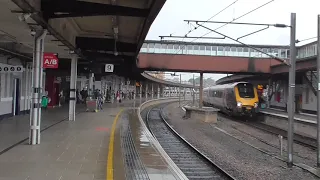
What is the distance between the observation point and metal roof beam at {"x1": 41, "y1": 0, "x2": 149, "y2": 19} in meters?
9.86

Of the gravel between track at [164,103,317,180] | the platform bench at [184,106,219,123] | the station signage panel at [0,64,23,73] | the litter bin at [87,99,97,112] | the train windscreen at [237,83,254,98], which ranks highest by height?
the station signage panel at [0,64,23,73]

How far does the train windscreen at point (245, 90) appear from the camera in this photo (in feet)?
98.4

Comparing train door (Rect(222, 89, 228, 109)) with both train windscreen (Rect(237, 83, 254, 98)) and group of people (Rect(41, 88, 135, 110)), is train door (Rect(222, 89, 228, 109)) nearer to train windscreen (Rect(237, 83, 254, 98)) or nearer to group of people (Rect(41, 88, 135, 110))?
train windscreen (Rect(237, 83, 254, 98))

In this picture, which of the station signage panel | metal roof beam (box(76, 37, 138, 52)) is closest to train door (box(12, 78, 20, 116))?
the station signage panel

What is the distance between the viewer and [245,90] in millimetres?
30234

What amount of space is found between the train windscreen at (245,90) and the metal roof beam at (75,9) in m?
21.1

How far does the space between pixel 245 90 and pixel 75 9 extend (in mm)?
22570

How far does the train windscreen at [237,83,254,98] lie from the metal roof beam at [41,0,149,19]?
21083 millimetres

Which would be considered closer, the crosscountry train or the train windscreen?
the crosscountry train

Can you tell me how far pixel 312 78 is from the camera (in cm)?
3072

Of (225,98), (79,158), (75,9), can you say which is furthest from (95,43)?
(225,98)

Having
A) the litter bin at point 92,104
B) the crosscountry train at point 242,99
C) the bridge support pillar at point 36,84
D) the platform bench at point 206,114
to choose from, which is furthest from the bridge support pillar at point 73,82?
the crosscountry train at point 242,99

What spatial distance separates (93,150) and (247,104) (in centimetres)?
2166

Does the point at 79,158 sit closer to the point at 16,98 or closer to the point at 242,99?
the point at 16,98
